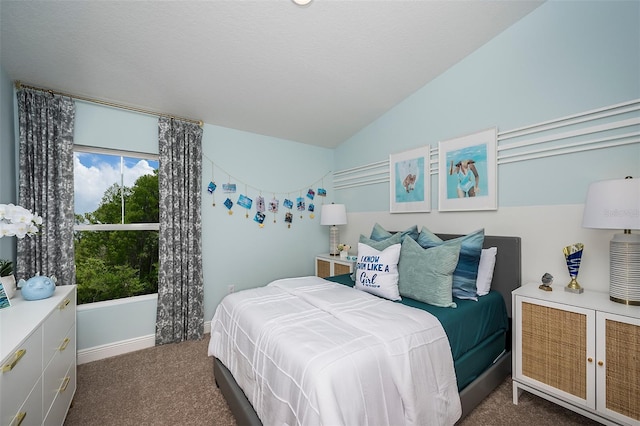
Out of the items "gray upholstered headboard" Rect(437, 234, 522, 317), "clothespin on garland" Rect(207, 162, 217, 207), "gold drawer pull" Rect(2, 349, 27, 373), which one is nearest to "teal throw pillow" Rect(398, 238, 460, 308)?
"gray upholstered headboard" Rect(437, 234, 522, 317)

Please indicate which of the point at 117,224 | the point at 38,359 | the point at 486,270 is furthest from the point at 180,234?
the point at 486,270

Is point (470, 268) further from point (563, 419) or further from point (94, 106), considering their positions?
point (94, 106)

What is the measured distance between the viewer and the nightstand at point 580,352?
1455 millimetres

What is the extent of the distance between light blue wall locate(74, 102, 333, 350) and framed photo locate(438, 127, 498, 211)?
73.9 inches

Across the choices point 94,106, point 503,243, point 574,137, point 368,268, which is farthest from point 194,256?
point 574,137

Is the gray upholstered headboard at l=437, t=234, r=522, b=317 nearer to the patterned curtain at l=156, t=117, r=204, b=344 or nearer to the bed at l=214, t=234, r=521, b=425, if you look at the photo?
the bed at l=214, t=234, r=521, b=425

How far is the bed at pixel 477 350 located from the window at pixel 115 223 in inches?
63.0

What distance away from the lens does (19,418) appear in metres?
1.08

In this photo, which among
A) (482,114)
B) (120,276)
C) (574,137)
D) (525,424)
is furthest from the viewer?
(120,276)

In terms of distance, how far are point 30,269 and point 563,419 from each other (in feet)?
13.4

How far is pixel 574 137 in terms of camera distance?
196cm

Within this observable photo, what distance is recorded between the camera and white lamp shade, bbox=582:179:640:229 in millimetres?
1444

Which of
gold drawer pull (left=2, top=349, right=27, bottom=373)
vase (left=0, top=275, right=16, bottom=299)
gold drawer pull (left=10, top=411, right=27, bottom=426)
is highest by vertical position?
vase (left=0, top=275, right=16, bottom=299)

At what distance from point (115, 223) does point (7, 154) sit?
3.01ft
